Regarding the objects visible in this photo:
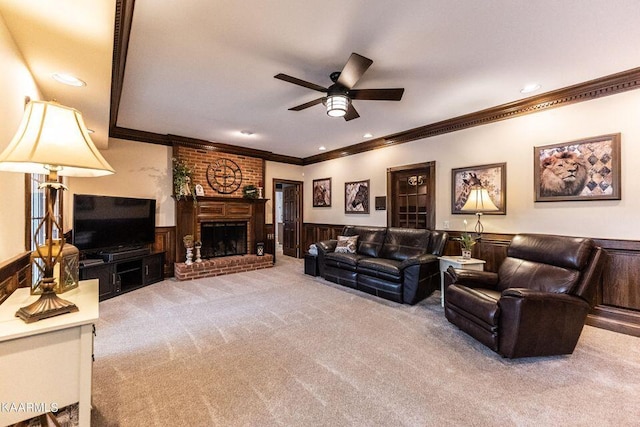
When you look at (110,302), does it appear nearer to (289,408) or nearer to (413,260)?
(289,408)

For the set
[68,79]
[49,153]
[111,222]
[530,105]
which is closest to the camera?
[49,153]

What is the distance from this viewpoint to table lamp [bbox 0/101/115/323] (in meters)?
1.14

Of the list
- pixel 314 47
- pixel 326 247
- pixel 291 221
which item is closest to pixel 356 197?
pixel 326 247

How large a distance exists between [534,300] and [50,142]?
3.26m

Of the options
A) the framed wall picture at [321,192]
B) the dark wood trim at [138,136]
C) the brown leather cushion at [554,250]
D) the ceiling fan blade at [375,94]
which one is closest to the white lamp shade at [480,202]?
the brown leather cushion at [554,250]

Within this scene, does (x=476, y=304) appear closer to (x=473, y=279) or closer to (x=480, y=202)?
(x=473, y=279)

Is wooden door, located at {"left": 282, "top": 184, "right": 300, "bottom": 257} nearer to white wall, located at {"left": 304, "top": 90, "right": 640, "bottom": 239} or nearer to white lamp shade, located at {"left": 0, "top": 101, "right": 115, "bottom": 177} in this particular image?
white wall, located at {"left": 304, "top": 90, "right": 640, "bottom": 239}

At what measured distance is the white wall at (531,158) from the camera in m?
2.92

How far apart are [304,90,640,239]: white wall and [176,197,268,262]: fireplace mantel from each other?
283 cm

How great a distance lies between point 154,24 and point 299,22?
1.11 meters

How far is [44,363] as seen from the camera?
1.17m

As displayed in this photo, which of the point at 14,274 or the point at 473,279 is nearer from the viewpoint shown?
the point at 14,274

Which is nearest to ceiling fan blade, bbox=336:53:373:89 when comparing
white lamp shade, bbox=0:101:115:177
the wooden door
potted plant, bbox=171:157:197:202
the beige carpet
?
white lamp shade, bbox=0:101:115:177

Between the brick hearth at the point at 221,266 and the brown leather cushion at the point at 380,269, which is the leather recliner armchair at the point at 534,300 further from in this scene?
the brick hearth at the point at 221,266
